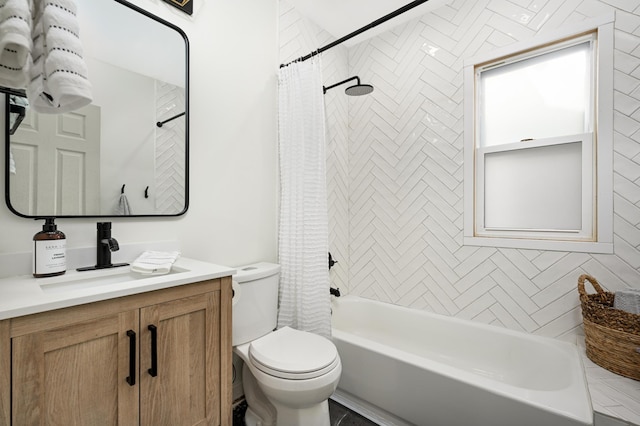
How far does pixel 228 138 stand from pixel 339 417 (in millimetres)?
1786

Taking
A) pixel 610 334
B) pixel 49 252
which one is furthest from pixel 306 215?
pixel 610 334

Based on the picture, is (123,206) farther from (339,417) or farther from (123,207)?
(339,417)

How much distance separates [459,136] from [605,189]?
0.86m

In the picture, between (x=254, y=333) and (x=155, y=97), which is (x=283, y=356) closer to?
(x=254, y=333)

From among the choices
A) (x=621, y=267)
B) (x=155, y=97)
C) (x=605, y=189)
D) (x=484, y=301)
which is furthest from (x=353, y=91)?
(x=621, y=267)

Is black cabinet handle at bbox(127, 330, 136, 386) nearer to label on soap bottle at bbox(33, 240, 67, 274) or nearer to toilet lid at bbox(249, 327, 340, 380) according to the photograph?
label on soap bottle at bbox(33, 240, 67, 274)

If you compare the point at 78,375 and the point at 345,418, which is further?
the point at 345,418

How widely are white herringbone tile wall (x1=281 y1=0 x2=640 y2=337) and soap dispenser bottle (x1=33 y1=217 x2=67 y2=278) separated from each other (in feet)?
5.90

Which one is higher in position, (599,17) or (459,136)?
(599,17)

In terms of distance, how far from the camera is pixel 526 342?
1786 millimetres

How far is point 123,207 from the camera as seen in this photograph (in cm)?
138

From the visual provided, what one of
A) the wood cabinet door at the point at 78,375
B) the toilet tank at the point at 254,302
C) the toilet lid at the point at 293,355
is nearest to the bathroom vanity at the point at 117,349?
the wood cabinet door at the point at 78,375

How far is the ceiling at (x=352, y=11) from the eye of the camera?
85.6 inches

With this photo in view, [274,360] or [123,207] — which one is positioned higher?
[123,207]
